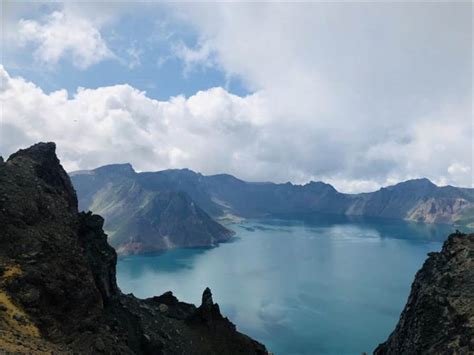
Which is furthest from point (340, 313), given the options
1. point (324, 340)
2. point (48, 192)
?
point (48, 192)

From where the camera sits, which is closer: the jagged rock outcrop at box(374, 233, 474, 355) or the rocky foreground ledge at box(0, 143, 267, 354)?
the rocky foreground ledge at box(0, 143, 267, 354)

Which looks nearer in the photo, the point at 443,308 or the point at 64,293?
the point at 64,293

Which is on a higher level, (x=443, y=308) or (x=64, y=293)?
(x=64, y=293)

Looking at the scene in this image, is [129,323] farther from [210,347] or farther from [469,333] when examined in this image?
[469,333]

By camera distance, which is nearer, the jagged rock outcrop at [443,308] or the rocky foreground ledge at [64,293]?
the rocky foreground ledge at [64,293]
